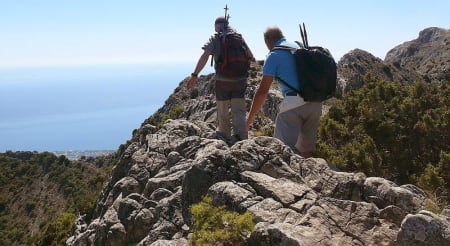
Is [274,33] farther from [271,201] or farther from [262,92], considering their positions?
[271,201]

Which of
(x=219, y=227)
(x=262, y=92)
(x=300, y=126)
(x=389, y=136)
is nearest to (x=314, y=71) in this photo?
(x=262, y=92)

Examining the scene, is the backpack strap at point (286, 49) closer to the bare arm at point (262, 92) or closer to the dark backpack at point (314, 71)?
the dark backpack at point (314, 71)

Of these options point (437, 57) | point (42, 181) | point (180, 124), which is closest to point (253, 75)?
point (180, 124)

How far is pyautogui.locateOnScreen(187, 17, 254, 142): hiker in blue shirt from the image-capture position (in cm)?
1103

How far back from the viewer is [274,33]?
956 cm

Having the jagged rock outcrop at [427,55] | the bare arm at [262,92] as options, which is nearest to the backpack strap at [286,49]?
the bare arm at [262,92]

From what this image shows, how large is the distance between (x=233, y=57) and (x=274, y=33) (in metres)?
1.78

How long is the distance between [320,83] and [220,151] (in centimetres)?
250

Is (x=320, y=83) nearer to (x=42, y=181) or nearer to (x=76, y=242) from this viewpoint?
(x=76, y=242)

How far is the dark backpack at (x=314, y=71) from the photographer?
8969mm

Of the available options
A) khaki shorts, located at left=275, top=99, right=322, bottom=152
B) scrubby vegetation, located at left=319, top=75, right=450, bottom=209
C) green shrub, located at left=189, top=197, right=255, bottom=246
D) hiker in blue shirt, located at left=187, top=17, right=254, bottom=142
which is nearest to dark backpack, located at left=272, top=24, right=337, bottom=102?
khaki shorts, located at left=275, top=99, right=322, bottom=152

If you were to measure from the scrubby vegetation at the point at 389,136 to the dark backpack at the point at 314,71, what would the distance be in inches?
232

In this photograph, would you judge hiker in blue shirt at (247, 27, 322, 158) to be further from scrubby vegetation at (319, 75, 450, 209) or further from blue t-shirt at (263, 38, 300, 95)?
scrubby vegetation at (319, 75, 450, 209)

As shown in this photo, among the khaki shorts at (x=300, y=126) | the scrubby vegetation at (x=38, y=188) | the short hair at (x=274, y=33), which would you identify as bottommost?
the scrubby vegetation at (x=38, y=188)
